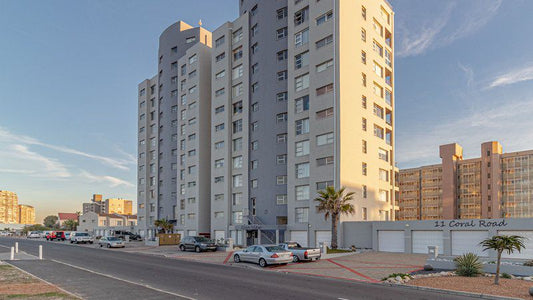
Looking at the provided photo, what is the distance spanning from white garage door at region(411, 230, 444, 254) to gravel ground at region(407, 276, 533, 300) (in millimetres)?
17346

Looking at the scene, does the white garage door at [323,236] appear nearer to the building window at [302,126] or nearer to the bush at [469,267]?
the building window at [302,126]

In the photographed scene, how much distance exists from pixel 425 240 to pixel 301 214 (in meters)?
15.3

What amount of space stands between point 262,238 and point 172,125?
35672 mm

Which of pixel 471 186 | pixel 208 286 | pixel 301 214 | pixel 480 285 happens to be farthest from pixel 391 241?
pixel 471 186

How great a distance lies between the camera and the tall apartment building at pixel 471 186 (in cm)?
11425

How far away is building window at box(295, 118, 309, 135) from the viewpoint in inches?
1950

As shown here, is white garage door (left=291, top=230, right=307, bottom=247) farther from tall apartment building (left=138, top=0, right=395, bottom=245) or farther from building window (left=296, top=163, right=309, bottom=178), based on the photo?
building window (left=296, top=163, right=309, bottom=178)

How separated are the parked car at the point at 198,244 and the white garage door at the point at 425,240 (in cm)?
2035

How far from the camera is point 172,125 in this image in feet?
264

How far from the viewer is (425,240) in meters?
37.8

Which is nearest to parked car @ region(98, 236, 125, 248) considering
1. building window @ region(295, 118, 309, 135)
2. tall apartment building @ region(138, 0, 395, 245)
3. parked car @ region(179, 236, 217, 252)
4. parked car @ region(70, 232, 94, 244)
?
parked car @ region(70, 232, 94, 244)

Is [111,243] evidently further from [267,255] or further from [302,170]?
[267,255]

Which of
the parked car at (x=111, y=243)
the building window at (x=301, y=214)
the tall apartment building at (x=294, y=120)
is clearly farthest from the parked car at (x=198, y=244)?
the parked car at (x=111, y=243)

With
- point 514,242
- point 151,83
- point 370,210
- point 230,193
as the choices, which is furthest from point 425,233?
point 151,83
